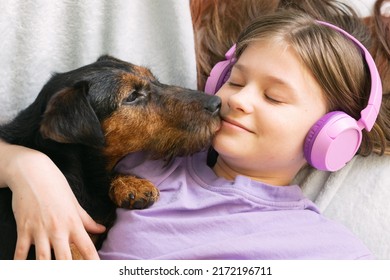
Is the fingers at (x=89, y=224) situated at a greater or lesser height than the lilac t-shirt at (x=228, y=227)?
lesser

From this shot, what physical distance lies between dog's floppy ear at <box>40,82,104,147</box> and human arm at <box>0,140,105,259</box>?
0.41 ft

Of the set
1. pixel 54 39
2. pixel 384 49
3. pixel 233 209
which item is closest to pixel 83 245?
pixel 233 209

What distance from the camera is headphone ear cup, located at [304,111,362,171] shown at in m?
1.63

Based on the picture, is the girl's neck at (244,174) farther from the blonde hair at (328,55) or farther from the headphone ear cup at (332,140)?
the blonde hair at (328,55)

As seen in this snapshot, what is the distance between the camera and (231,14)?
2.28 m

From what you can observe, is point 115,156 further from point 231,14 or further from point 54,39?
point 231,14

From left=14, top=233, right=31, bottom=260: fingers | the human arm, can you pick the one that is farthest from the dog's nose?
left=14, top=233, right=31, bottom=260: fingers

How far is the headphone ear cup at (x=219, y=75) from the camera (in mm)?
1939

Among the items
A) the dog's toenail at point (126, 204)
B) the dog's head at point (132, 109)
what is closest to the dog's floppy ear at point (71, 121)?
the dog's head at point (132, 109)

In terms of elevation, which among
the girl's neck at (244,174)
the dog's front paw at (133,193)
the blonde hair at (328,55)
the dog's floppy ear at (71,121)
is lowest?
the dog's front paw at (133,193)

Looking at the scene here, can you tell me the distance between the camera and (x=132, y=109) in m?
1.73

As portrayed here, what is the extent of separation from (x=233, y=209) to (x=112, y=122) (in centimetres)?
52

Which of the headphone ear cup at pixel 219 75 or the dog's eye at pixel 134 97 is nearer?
the dog's eye at pixel 134 97

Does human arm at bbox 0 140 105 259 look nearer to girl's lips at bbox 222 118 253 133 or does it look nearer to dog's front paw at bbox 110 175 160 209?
dog's front paw at bbox 110 175 160 209
